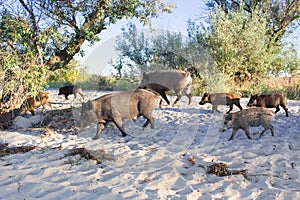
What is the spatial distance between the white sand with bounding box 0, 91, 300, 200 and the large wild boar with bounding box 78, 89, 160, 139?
0.41 metres

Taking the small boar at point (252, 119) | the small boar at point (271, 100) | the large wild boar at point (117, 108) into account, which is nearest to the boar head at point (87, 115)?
the large wild boar at point (117, 108)

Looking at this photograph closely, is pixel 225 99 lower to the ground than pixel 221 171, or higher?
higher

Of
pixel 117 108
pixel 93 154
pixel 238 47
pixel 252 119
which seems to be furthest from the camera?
pixel 238 47

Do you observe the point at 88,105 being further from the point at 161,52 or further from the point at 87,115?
the point at 161,52

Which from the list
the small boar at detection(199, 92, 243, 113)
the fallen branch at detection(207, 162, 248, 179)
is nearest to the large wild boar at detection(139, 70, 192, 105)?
the small boar at detection(199, 92, 243, 113)

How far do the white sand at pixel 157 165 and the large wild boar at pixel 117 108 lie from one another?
412 mm

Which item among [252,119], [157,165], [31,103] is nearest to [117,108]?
[157,165]

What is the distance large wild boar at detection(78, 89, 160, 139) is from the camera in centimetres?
723

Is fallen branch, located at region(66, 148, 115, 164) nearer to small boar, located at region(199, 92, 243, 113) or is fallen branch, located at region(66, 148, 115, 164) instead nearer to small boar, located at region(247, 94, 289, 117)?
small boar, located at region(199, 92, 243, 113)

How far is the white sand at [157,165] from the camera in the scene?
4.42 meters

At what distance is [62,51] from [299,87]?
38.9 ft

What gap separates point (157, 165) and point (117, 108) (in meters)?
2.19

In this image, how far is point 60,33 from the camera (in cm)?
859

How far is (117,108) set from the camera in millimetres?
7238
